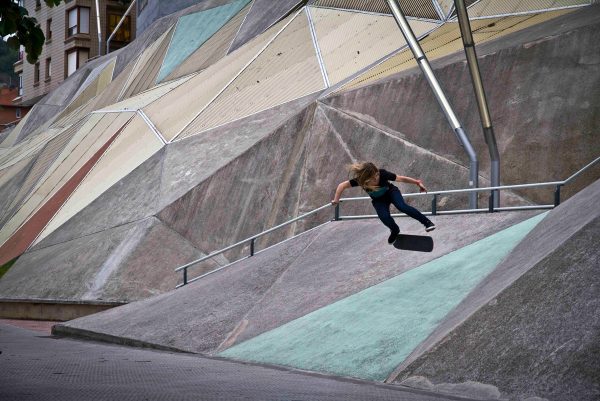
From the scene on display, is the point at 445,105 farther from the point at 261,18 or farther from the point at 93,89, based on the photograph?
the point at 93,89

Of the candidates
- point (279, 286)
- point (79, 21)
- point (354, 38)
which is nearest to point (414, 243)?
point (279, 286)

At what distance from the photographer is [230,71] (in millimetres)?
27016

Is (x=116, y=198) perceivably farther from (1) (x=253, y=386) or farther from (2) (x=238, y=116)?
Answer: (1) (x=253, y=386)

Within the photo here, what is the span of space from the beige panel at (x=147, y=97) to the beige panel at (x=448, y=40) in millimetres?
9513

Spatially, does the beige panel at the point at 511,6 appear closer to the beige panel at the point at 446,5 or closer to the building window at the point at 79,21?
the beige panel at the point at 446,5

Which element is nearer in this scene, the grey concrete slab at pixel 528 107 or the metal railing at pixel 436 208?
the metal railing at pixel 436 208

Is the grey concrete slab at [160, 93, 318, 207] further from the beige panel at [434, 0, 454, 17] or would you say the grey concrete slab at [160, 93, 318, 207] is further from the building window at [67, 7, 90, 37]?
the building window at [67, 7, 90, 37]

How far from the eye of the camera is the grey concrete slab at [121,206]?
75.7ft

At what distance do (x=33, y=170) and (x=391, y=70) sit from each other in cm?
1580

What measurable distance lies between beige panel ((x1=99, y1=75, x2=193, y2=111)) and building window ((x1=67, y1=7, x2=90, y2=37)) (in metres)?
28.8

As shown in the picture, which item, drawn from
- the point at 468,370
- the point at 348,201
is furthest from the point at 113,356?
the point at 348,201

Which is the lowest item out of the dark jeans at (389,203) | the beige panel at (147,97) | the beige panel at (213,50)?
the dark jeans at (389,203)

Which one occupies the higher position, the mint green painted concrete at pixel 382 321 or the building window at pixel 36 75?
the building window at pixel 36 75

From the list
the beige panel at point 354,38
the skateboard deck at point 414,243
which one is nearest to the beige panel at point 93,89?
the beige panel at point 354,38
